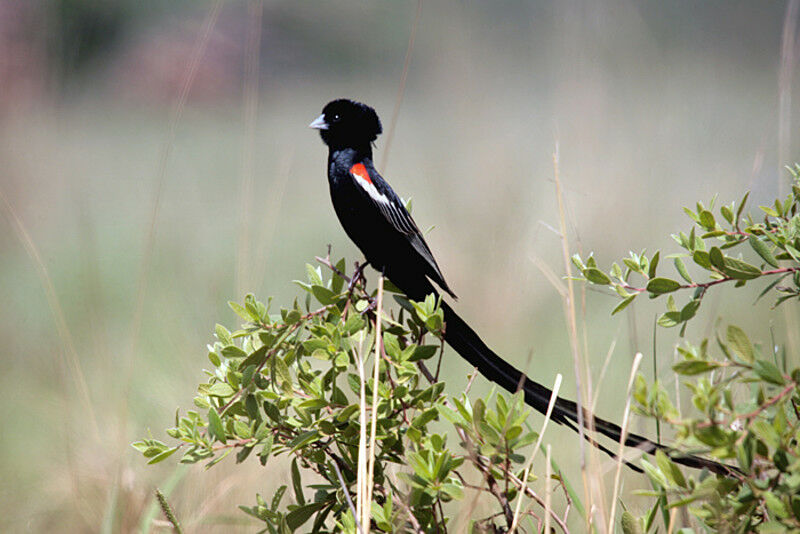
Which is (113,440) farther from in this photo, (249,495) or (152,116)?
(152,116)

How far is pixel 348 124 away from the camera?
198 centimetres

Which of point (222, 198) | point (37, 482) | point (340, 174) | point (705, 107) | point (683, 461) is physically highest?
point (705, 107)

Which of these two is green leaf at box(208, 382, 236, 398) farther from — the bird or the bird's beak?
the bird's beak

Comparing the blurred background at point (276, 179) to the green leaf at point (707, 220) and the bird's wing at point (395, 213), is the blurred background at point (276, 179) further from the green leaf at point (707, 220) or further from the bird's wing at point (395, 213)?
the green leaf at point (707, 220)

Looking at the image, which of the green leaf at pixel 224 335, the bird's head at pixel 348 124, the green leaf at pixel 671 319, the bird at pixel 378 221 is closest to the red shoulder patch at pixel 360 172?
the bird at pixel 378 221

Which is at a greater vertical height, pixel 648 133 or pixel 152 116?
pixel 152 116

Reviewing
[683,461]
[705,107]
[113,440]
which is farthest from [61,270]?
[705,107]

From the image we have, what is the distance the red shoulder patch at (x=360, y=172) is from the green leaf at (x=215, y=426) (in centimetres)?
76

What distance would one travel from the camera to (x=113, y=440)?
2287mm

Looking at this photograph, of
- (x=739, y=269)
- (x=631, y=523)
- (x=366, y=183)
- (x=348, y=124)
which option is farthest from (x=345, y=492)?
(x=348, y=124)

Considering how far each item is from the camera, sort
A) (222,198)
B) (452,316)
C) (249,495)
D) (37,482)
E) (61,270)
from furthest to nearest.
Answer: (222,198), (61,270), (37,482), (249,495), (452,316)

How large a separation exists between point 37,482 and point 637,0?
23.3 ft

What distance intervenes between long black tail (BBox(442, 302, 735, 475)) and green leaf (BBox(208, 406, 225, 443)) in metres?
0.44

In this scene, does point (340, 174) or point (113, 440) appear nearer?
point (340, 174)
